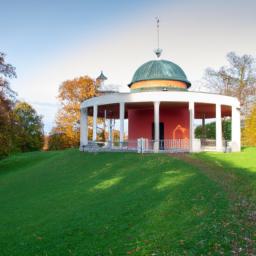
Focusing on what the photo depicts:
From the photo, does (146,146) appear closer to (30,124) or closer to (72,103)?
(72,103)

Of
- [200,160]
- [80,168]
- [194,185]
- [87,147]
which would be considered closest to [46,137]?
[87,147]

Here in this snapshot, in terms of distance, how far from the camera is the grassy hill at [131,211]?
772cm

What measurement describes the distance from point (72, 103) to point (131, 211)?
125 feet

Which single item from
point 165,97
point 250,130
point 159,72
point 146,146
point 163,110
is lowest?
point 146,146

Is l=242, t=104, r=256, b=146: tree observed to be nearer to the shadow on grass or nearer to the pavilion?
the pavilion

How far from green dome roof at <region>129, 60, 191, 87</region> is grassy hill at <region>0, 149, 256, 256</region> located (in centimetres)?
1080

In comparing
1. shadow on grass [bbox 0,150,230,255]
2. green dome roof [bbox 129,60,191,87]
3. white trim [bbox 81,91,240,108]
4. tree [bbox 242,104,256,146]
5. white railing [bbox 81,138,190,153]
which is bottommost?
shadow on grass [bbox 0,150,230,255]

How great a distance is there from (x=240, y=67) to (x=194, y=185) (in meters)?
34.0

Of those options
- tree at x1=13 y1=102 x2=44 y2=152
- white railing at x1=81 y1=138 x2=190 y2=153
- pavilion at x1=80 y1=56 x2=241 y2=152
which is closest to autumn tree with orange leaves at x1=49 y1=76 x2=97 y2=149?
tree at x1=13 y1=102 x2=44 y2=152

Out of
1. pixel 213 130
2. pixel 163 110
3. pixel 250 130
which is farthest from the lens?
pixel 213 130

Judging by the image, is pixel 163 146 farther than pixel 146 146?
Yes

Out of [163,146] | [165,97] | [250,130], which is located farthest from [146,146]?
[250,130]

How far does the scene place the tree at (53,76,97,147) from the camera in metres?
46.1

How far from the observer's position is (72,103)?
4709cm
